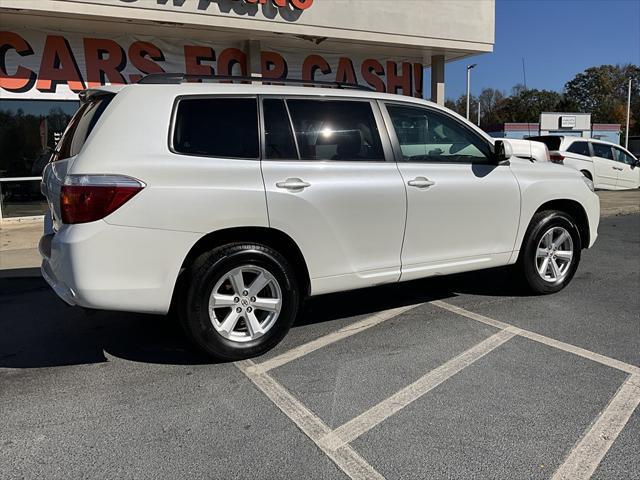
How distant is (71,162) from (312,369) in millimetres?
2084

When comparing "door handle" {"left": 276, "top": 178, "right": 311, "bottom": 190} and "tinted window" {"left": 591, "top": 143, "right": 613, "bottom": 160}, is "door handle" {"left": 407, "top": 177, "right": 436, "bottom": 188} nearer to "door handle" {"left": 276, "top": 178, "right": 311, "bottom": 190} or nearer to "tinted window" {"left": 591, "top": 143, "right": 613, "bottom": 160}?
"door handle" {"left": 276, "top": 178, "right": 311, "bottom": 190}

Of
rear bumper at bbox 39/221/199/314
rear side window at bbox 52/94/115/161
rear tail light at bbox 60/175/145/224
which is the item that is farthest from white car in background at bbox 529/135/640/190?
rear tail light at bbox 60/175/145/224

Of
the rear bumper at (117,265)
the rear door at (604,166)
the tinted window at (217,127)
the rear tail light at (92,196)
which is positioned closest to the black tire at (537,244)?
the tinted window at (217,127)

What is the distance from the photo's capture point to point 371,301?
213 inches

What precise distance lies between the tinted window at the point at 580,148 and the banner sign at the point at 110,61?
296 inches

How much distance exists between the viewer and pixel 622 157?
56.2ft

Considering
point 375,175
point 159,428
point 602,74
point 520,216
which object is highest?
point 602,74

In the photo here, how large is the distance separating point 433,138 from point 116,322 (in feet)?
10.6

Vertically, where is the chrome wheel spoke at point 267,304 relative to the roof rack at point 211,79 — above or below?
below

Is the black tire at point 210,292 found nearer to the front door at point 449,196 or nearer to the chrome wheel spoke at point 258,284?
the chrome wheel spoke at point 258,284

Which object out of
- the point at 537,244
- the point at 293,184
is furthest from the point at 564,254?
the point at 293,184

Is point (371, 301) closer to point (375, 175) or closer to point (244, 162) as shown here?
A: point (375, 175)

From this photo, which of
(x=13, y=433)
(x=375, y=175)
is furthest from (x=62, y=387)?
(x=375, y=175)

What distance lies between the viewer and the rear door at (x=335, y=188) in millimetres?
3910
